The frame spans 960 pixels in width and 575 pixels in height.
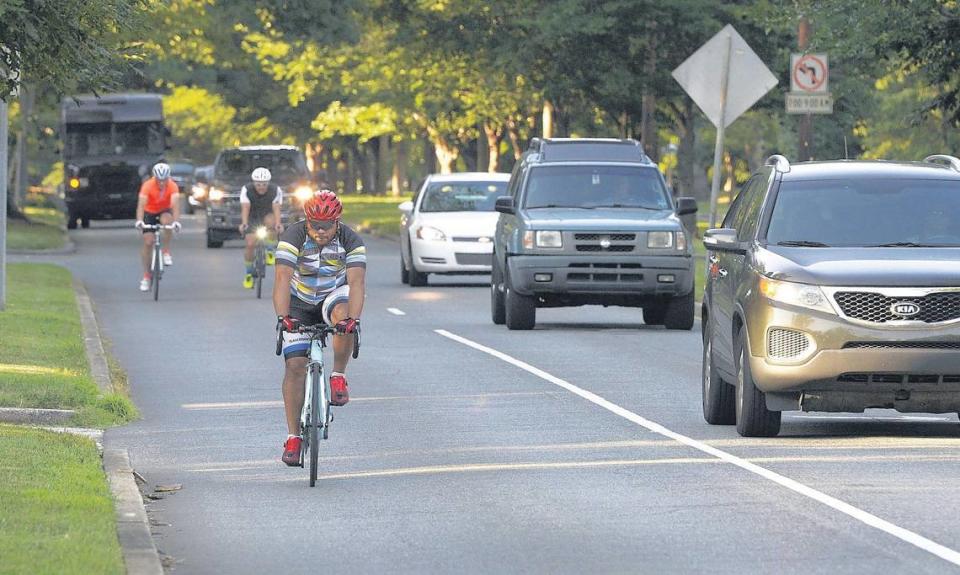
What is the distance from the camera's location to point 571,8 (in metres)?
42.1

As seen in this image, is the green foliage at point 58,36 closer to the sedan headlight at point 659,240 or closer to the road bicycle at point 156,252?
the sedan headlight at point 659,240

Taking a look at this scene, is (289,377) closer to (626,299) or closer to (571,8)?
(626,299)

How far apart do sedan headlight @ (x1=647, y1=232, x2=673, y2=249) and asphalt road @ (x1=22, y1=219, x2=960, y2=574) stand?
1.63 meters

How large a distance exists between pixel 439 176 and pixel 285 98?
195 ft

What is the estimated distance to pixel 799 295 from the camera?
530 inches

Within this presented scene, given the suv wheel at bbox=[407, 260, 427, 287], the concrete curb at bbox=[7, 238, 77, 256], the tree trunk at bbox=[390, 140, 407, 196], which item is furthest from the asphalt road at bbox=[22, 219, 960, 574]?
the tree trunk at bbox=[390, 140, 407, 196]

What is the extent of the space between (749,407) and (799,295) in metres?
0.91

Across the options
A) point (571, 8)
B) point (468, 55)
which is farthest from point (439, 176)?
point (468, 55)

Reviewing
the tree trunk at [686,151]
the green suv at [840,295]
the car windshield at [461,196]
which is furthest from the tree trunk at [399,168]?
the green suv at [840,295]

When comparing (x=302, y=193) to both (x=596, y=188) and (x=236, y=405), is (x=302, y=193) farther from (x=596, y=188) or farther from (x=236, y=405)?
(x=236, y=405)

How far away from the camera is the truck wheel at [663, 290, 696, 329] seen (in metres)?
24.5

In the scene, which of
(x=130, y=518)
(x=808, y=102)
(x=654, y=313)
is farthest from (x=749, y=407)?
(x=808, y=102)

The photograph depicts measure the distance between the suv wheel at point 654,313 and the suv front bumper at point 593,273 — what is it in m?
0.98

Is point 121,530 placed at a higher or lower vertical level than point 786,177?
lower
